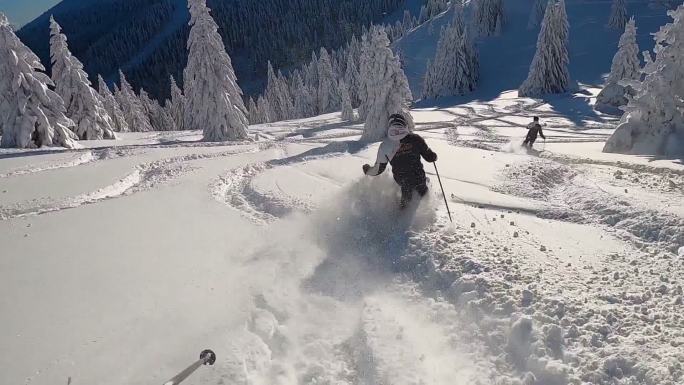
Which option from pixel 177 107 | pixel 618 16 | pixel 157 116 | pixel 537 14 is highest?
pixel 537 14

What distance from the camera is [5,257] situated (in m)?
7.43

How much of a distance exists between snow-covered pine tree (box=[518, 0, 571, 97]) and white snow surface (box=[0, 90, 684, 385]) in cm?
4704

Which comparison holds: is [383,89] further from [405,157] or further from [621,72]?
[621,72]

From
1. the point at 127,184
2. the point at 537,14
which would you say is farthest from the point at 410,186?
the point at 537,14

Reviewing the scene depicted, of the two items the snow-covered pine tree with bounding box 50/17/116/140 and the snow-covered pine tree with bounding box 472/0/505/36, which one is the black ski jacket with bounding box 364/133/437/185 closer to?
the snow-covered pine tree with bounding box 50/17/116/140

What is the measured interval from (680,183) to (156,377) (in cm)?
1094

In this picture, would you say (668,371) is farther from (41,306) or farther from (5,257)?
(5,257)

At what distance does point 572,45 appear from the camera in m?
69.5

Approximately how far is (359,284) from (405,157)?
9.84ft

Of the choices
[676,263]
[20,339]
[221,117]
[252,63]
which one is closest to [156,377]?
[20,339]

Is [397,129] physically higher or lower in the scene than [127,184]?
higher

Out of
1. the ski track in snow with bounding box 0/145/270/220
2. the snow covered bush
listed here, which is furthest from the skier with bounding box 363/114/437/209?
the snow covered bush

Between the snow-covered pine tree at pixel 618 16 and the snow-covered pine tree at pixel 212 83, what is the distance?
71.2m

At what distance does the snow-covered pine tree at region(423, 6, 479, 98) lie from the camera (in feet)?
199
